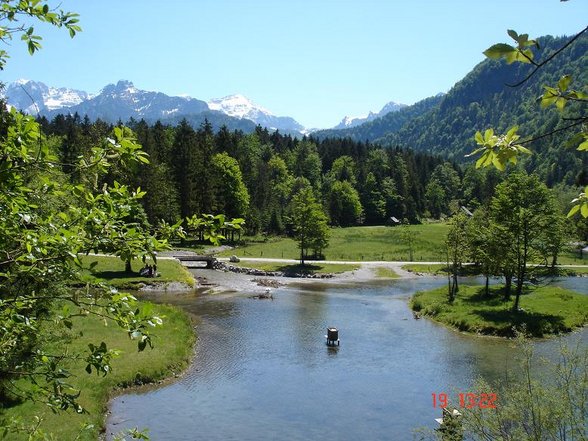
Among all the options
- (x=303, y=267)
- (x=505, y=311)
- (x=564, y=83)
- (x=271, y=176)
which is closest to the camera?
(x=564, y=83)

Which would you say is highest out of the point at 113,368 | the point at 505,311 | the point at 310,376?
the point at 505,311

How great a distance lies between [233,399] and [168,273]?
1492 inches

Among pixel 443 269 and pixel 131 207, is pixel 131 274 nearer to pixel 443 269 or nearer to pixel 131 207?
pixel 443 269

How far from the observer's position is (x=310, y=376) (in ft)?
106

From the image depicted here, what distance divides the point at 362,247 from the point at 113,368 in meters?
77.5

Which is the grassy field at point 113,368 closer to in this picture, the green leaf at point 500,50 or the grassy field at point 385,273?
the green leaf at point 500,50

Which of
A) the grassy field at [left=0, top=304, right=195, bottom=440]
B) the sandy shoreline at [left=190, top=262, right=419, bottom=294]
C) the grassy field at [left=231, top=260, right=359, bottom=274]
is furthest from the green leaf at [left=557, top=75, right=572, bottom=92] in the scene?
the grassy field at [left=231, top=260, right=359, bottom=274]

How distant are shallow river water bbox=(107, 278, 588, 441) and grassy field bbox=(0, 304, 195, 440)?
107cm

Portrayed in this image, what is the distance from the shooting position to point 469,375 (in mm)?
32062

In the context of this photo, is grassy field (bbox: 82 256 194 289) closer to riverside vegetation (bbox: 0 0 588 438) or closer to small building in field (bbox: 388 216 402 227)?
riverside vegetation (bbox: 0 0 588 438)

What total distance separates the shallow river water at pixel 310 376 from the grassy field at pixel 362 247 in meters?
42.1

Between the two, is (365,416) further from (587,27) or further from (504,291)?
(504,291)

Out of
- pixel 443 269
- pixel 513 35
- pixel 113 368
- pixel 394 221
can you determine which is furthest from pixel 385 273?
pixel 513 35

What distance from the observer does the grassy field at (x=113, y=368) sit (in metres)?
22.3
